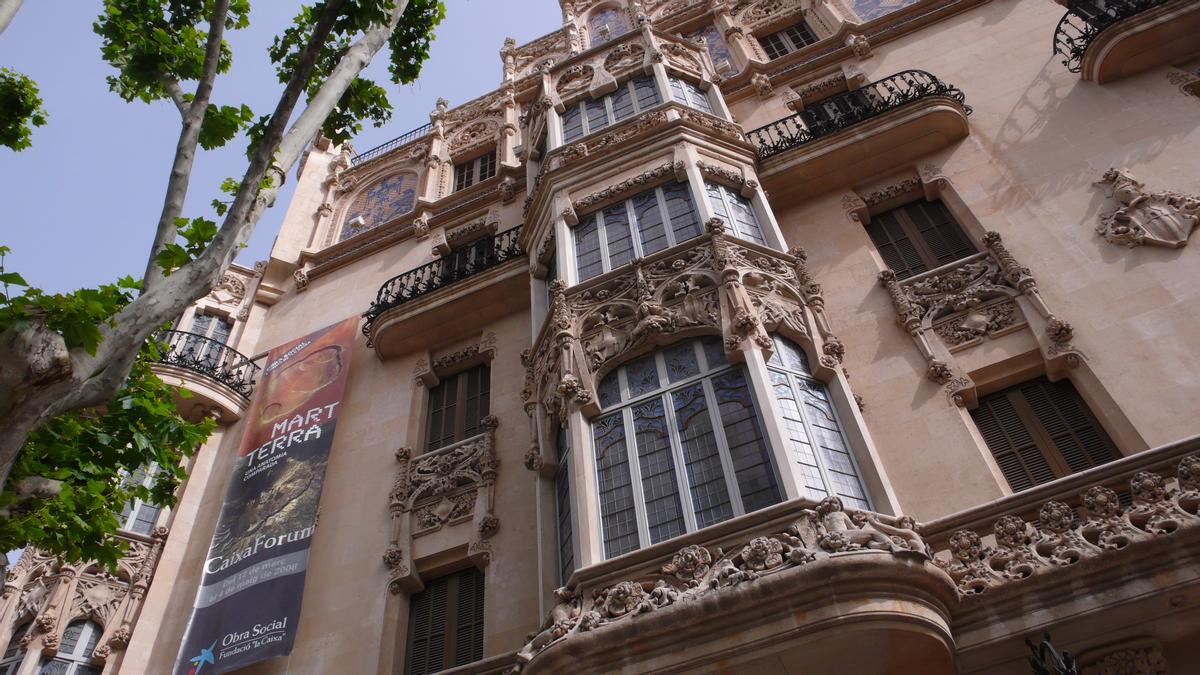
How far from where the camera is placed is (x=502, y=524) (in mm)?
13406

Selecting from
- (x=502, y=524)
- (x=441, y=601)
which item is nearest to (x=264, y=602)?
(x=441, y=601)

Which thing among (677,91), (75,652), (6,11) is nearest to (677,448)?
(6,11)

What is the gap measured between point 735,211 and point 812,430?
514cm

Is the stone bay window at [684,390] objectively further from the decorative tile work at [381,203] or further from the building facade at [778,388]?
the decorative tile work at [381,203]

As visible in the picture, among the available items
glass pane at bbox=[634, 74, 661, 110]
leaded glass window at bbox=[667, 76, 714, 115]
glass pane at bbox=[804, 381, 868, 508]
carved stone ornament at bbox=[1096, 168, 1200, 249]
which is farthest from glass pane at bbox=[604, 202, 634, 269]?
carved stone ornament at bbox=[1096, 168, 1200, 249]

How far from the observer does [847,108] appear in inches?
683

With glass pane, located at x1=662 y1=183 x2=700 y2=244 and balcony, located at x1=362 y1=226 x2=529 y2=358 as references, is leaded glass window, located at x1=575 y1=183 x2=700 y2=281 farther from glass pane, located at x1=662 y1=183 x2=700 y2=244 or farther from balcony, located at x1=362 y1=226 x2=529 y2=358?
balcony, located at x1=362 y1=226 x2=529 y2=358

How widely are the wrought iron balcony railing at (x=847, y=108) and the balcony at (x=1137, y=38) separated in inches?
83.8

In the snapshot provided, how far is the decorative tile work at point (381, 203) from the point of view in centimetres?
2338

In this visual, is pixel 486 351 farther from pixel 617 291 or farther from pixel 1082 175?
pixel 1082 175

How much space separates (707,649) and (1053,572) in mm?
3436

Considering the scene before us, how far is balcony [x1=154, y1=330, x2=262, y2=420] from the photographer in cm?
1783

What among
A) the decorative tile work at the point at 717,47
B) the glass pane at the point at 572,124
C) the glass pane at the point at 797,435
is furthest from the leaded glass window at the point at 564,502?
the decorative tile work at the point at 717,47

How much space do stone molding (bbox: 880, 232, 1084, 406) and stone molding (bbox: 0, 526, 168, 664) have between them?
13.4 metres
